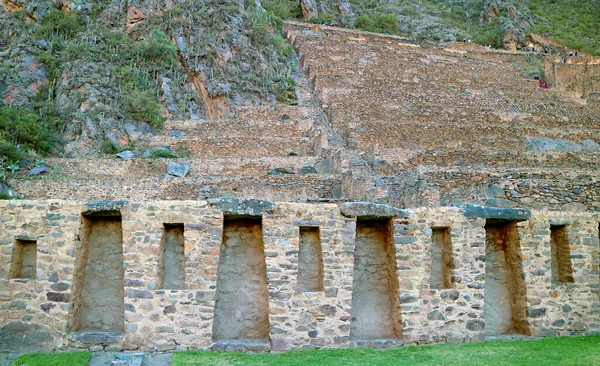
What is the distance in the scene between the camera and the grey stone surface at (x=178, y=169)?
78.3 ft

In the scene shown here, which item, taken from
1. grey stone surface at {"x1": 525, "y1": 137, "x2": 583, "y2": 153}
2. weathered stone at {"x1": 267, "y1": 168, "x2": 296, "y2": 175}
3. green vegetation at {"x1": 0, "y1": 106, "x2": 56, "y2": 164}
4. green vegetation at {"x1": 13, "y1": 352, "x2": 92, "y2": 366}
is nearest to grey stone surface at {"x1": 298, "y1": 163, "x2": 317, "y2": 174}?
weathered stone at {"x1": 267, "y1": 168, "x2": 296, "y2": 175}

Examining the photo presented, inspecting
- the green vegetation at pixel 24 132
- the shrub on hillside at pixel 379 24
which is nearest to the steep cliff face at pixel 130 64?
the green vegetation at pixel 24 132

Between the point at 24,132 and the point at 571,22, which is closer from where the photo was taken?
the point at 24,132

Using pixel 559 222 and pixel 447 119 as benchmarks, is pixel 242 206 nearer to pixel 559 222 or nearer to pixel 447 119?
pixel 559 222

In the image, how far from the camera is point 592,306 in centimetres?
1052

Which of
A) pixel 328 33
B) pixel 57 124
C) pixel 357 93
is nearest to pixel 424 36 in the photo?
pixel 328 33

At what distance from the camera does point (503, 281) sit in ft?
35.4

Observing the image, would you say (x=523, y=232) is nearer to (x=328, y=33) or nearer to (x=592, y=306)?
(x=592, y=306)

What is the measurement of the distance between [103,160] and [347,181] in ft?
38.4

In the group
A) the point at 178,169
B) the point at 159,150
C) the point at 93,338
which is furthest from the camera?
the point at 159,150

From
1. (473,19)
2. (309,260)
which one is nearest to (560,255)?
(309,260)

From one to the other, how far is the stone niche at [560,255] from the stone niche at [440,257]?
2371 mm

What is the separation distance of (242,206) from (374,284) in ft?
9.50

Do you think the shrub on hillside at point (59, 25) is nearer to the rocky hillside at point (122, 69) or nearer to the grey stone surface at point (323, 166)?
the rocky hillside at point (122, 69)
